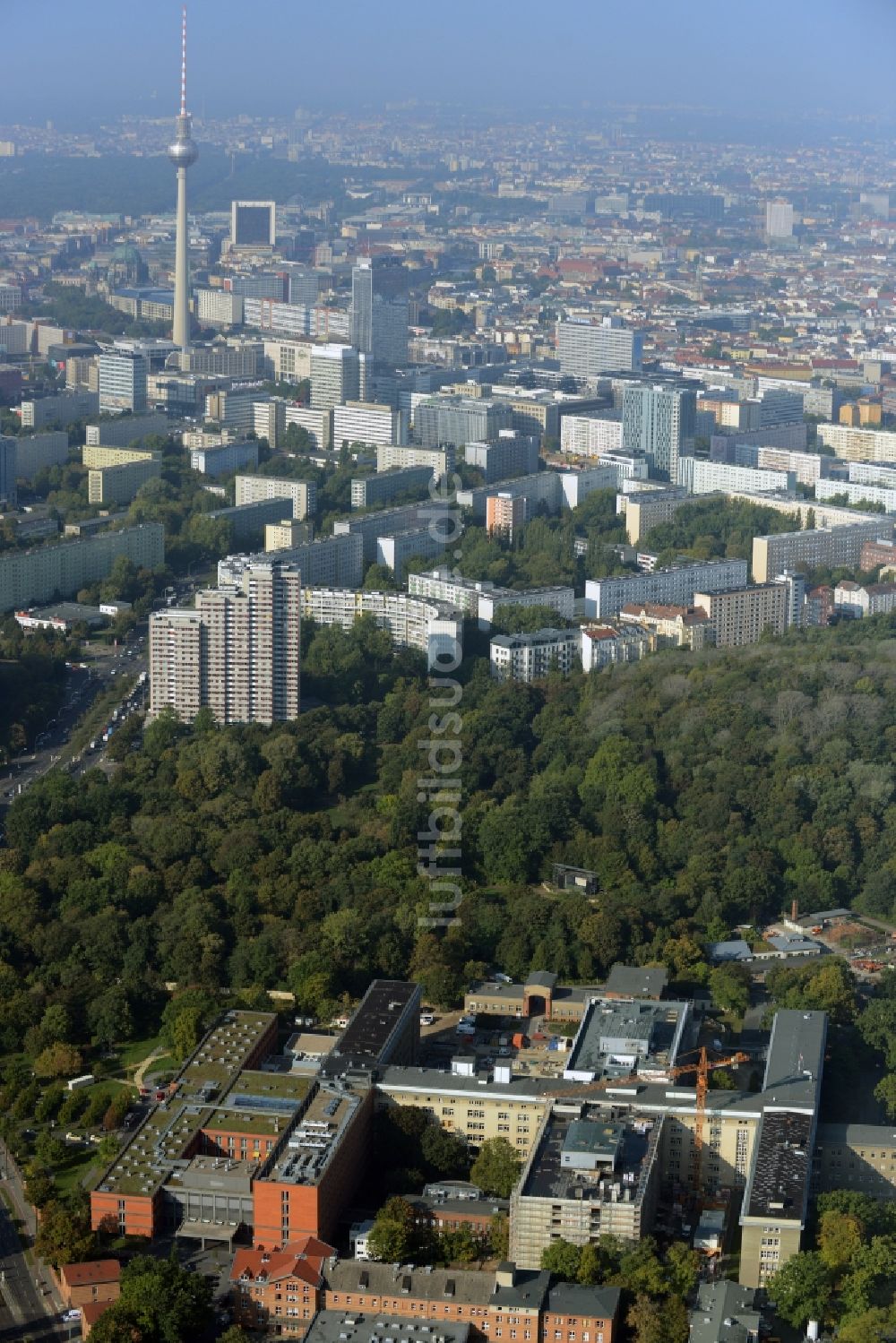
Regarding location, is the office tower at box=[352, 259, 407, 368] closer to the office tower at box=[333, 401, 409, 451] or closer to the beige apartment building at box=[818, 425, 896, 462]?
the office tower at box=[333, 401, 409, 451]

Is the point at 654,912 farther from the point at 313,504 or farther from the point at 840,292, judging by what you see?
the point at 840,292

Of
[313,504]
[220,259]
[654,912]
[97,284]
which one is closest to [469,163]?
[220,259]

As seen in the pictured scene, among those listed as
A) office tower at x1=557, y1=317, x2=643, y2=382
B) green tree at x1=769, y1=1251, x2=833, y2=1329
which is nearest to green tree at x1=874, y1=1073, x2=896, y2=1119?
green tree at x1=769, y1=1251, x2=833, y2=1329

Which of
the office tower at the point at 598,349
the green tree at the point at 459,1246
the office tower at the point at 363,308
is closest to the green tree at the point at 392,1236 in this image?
the green tree at the point at 459,1246

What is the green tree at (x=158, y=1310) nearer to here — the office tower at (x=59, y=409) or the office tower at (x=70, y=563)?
the office tower at (x=70, y=563)

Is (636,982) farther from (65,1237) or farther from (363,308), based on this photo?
(363,308)
